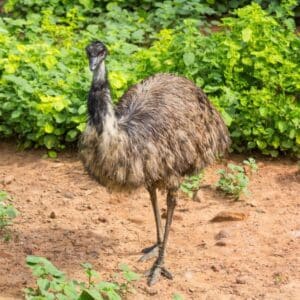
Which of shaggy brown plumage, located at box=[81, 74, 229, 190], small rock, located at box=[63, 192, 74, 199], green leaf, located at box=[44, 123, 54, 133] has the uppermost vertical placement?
shaggy brown plumage, located at box=[81, 74, 229, 190]

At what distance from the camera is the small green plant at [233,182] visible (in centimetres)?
714

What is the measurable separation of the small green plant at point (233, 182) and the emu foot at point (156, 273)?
3.92 ft

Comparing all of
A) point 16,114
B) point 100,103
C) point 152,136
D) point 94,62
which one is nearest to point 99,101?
point 100,103

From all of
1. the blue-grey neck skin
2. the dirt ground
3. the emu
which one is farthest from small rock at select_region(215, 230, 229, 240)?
the blue-grey neck skin

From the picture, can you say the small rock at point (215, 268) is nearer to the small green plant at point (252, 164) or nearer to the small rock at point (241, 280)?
the small rock at point (241, 280)

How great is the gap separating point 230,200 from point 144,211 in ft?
2.18

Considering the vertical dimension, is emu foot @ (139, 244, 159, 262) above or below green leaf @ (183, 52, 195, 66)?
below

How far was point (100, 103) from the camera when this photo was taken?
18.0ft

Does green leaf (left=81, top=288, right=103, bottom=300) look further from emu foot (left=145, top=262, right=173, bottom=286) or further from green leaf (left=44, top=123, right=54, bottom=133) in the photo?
green leaf (left=44, top=123, right=54, bottom=133)

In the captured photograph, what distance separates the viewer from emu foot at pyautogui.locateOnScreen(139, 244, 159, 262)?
6434 mm

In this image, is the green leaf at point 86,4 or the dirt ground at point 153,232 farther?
the green leaf at point 86,4

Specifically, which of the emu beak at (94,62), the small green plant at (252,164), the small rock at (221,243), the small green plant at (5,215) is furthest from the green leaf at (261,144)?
the emu beak at (94,62)

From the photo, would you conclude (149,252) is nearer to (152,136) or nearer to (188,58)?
(152,136)

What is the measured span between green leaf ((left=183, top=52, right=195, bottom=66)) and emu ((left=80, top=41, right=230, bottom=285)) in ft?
3.85
